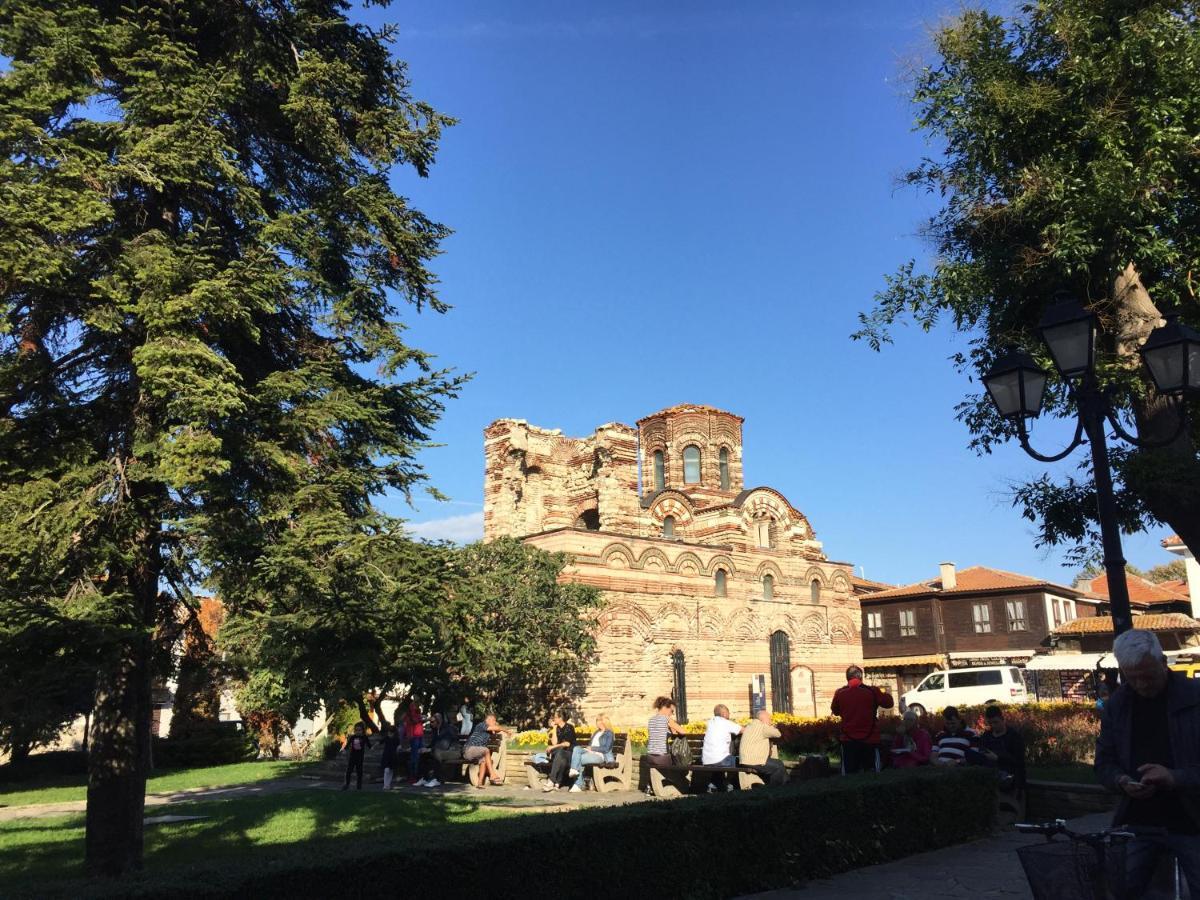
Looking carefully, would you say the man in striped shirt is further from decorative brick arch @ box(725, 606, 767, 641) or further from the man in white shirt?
decorative brick arch @ box(725, 606, 767, 641)

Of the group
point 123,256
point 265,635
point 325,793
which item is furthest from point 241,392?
point 325,793

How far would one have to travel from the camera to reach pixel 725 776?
11.4 m

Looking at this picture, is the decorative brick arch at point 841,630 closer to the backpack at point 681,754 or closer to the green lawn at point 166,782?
the green lawn at point 166,782

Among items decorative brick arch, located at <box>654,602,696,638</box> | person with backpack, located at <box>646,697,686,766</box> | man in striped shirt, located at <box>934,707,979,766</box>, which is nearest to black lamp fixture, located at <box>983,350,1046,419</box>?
man in striped shirt, located at <box>934,707,979,766</box>

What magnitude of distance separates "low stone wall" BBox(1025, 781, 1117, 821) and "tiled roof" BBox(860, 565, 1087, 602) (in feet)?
117

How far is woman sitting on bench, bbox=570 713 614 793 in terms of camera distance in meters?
14.4

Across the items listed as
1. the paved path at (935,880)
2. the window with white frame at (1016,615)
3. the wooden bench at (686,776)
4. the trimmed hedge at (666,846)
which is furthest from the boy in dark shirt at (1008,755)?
the window with white frame at (1016,615)

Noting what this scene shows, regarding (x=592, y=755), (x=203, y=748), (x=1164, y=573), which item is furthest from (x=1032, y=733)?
(x=1164, y=573)

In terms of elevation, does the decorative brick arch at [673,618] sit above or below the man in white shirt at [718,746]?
above

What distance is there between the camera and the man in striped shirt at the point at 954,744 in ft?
Result: 34.7

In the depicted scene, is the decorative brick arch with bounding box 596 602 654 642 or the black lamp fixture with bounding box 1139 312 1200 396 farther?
the decorative brick arch with bounding box 596 602 654 642

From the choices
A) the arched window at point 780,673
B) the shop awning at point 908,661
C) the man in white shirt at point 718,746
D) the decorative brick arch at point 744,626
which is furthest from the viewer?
the shop awning at point 908,661

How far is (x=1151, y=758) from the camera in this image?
384cm

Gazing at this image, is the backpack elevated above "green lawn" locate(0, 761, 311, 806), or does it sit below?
above
